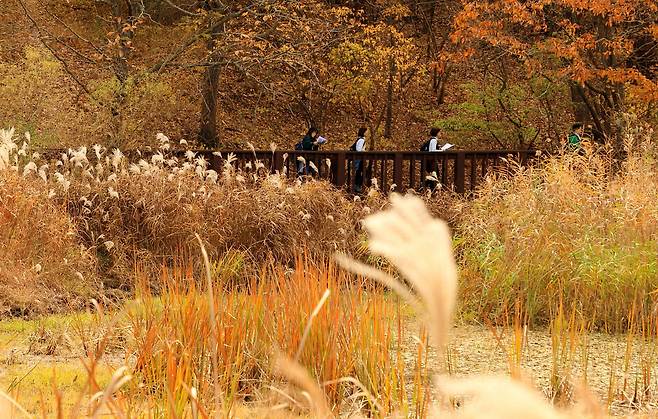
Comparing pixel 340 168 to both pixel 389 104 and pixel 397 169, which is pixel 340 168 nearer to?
pixel 397 169

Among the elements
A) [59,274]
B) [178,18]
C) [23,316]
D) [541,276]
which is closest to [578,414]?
[541,276]

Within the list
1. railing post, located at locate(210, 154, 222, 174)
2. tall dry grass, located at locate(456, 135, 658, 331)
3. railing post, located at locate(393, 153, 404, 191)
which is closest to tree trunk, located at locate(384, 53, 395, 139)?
railing post, located at locate(393, 153, 404, 191)

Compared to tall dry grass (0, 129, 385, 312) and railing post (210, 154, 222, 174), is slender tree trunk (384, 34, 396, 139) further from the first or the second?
tall dry grass (0, 129, 385, 312)

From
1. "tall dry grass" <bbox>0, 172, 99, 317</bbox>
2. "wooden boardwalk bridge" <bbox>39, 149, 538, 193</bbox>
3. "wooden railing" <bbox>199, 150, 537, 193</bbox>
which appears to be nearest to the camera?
"tall dry grass" <bbox>0, 172, 99, 317</bbox>

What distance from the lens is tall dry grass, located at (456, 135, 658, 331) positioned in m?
8.00

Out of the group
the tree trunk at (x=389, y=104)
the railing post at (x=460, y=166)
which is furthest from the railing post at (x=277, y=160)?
the tree trunk at (x=389, y=104)

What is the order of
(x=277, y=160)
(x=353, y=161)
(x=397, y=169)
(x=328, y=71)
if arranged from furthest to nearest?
(x=328, y=71) → (x=353, y=161) → (x=397, y=169) → (x=277, y=160)

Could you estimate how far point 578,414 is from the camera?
0.77 m

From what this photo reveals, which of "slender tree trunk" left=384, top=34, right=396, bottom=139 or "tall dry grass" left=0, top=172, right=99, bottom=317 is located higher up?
"slender tree trunk" left=384, top=34, right=396, bottom=139

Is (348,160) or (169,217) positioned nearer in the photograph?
(169,217)

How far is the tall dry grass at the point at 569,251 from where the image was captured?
800cm

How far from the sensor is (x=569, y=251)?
862cm

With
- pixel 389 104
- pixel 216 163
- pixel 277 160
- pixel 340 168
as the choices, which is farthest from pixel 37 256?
pixel 389 104

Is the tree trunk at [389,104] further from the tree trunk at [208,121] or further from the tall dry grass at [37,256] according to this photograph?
the tall dry grass at [37,256]
